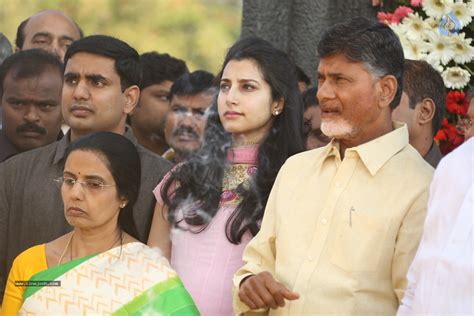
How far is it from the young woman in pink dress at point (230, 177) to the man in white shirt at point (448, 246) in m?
1.20

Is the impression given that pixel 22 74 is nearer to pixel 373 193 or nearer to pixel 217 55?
pixel 217 55

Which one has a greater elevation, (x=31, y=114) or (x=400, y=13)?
(x=400, y=13)

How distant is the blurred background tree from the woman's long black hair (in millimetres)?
2374

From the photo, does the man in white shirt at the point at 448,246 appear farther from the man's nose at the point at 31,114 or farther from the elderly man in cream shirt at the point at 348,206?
the man's nose at the point at 31,114

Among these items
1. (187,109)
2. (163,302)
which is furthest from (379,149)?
(187,109)

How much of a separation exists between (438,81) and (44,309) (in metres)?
2.04

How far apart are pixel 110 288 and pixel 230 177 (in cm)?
74

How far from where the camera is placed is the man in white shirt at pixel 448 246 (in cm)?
388

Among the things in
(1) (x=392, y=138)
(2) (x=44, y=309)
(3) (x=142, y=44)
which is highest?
(3) (x=142, y=44)

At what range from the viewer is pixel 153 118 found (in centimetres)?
741

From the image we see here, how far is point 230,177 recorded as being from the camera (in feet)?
17.4

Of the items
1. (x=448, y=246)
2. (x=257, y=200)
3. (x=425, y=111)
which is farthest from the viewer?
(x=425, y=111)

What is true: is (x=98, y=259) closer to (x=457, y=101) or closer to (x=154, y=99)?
(x=457, y=101)

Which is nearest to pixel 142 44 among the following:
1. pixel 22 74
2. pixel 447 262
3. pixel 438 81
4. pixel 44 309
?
pixel 22 74
